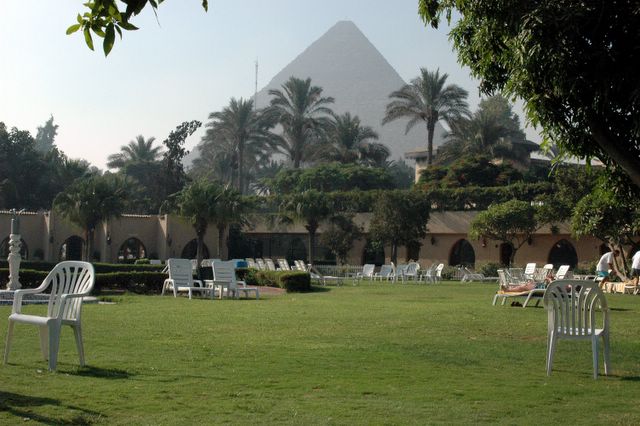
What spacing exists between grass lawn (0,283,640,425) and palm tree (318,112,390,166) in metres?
51.8

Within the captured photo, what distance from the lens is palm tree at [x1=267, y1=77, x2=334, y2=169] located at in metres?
62.5

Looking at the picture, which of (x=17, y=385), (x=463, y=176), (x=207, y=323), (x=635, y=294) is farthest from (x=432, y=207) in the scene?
(x=17, y=385)

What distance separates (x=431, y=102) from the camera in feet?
186

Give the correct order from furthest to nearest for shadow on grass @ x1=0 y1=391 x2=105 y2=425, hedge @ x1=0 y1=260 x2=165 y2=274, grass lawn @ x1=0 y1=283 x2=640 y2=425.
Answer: hedge @ x1=0 y1=260 x2=165 y2=274, grass lawn @ x1=0 y1=283 x2=640 y2=425, shadow on grass @ x1=0 y1=391 x2=105 y2=425

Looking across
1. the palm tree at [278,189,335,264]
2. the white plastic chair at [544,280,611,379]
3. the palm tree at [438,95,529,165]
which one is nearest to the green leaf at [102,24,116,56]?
the white plastic chair at [544,280,611,379]

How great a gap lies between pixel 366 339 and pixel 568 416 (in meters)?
4.87

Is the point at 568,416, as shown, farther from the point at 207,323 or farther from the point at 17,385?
the point at 207,323

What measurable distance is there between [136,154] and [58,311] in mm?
76743

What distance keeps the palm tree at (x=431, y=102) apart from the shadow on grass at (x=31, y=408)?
51.3 m

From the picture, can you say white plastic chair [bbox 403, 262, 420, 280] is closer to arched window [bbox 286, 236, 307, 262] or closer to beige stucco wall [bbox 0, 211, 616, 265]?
beige stucco wall [bbox 0, 211, 616, 265]

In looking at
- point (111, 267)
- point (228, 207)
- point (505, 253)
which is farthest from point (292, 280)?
point (505, 253)

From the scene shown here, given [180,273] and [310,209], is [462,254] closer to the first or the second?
[310,209]

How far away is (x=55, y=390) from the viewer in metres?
6.65

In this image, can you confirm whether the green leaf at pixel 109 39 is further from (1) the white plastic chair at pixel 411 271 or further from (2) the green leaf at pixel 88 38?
(1) the white plastic chair at pixel 411 271
